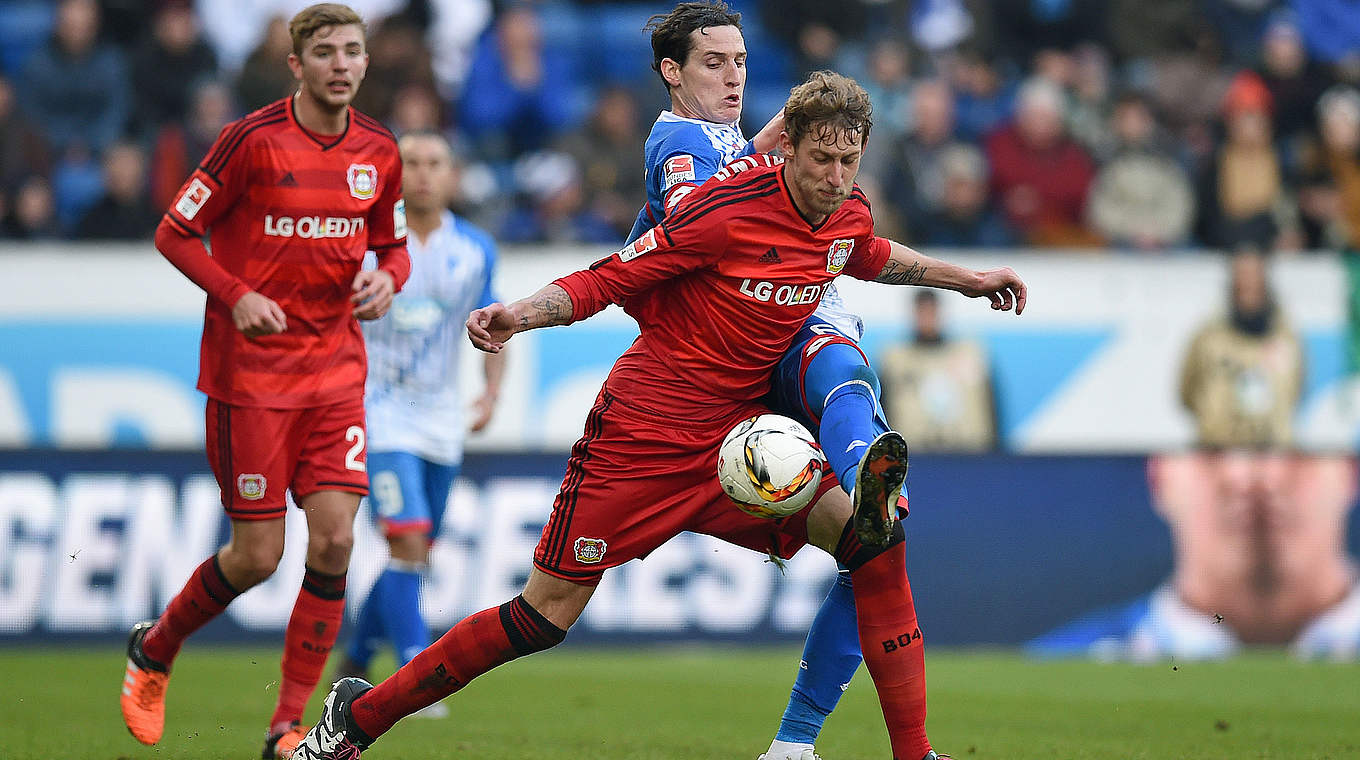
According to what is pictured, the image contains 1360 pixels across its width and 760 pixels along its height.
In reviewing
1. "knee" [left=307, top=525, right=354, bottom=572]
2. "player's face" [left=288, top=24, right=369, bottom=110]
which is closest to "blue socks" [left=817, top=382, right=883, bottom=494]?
"knee" [left=307, top=525, right=354, bottom=572]

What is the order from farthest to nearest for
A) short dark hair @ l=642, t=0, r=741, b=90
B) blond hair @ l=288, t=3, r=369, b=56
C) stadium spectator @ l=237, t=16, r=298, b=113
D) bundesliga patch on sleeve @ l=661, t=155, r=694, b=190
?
stadium spectator @ l=237, t=16, r=298, b=113 < blond hair @ l=288, t=3, r=369, b=56 < short dark hair @ l=642, t=0, r=741, b=90 < bundesliga patch on sleeve @ l=661, t=155, r=694, b=190

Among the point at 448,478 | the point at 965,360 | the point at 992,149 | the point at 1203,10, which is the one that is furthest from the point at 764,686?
the point at 1203,10

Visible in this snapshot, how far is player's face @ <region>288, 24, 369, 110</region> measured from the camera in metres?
6.11

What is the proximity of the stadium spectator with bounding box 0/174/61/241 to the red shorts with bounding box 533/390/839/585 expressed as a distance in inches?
329

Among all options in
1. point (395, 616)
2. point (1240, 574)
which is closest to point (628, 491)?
point (395, 616)

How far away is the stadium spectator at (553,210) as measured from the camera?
13016mm

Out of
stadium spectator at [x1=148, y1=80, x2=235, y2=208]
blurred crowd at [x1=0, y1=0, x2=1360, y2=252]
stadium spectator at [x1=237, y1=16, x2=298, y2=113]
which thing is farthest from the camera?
blurred crowd at [x1=0, y1=0, x2=1360, y2=252]

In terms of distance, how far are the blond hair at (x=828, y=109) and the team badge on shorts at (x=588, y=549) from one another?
144cm

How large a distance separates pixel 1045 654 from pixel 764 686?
2.86 meters

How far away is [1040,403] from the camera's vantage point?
12.4m

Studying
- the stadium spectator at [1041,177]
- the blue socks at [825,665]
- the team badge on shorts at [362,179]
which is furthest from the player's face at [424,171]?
the stadium spectator at [1041,177]

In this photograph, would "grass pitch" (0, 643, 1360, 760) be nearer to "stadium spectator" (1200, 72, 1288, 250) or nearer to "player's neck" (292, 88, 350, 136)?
"player's neck" (292, 88, 350, 136)

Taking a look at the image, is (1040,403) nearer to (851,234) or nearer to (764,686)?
(764,686)

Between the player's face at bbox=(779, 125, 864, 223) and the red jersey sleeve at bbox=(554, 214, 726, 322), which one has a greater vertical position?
the player's face at bbox=(779, 125, 864, 223)
